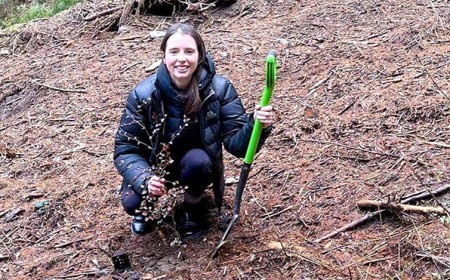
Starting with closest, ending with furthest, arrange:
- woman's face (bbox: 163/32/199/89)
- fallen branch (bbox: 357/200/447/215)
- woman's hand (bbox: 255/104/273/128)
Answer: woman's hand (bbox: 255/104/273/128) → fallen branch (bbox: 357/200/447/215) → woman's face (bbox: 163/32/199/89)

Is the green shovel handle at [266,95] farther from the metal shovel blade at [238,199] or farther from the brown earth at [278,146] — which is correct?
the brown earth at [278,146]

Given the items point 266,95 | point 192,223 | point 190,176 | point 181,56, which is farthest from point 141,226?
point 266,95

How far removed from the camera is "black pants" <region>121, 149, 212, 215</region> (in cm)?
312

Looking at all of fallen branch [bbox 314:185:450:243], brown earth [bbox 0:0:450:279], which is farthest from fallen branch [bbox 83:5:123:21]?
fallen branch [bbox 314:185:450:243]

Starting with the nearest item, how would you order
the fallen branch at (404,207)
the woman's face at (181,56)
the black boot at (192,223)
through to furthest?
the fallen branch at (404,207), the woman's face at (181,56), the black boot at (192,223)

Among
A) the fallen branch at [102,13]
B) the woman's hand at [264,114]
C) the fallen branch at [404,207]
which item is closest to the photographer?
the woman's hand at [264,114]

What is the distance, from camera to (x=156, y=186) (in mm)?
2889

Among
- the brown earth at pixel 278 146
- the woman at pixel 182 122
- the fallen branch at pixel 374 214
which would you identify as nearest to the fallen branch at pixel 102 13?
the brown earth at pixel 278 146

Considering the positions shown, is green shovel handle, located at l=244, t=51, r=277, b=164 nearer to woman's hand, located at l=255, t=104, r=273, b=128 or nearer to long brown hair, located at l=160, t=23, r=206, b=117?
woman's hand, located at l=255, t=104, r=273, b=128

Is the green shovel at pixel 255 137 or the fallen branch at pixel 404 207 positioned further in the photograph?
the fallen branch at pixel 404 207

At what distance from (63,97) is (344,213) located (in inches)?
137

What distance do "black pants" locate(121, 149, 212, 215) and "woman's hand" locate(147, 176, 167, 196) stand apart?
0.86 feet

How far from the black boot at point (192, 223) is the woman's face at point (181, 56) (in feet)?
2.51

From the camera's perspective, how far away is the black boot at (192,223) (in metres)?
3.32
